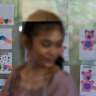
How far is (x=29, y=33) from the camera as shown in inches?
41.1

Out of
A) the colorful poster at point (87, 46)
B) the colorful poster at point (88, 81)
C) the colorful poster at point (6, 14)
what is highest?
the colorful poster at point (6, 14)

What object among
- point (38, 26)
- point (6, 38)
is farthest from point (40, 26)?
point (6, 38)

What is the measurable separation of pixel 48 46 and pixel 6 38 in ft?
6.56

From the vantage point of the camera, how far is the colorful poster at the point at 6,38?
292 centimetres

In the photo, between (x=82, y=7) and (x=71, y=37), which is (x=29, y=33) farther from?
(x=71, y=37)

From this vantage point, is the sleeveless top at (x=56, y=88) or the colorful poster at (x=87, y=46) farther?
the colorful poster at (x=87, y=46)

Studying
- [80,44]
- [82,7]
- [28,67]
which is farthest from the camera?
[80,44]

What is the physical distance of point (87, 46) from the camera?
295 cm

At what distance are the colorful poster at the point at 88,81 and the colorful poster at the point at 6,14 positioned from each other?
3.41 ft

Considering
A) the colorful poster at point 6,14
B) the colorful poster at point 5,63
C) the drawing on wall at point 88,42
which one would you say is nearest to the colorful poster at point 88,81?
the drawing on wall at point 88,42

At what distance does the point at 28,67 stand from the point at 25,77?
5 centimetres

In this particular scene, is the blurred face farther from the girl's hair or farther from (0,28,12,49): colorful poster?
(0,28,12,49): colorful poster

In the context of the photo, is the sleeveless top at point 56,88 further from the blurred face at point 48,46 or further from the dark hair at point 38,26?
the dark hair at point 38,26

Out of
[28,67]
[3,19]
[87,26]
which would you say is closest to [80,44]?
[87,26]
